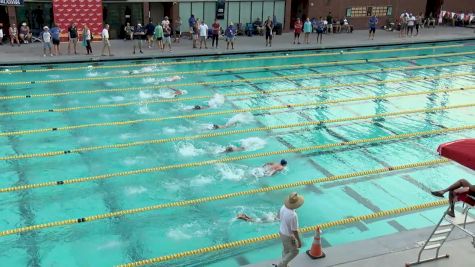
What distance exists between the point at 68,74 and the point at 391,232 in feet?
48.1

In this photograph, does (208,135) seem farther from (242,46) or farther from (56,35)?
(242,46)

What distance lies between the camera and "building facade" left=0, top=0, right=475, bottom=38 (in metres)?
24.5

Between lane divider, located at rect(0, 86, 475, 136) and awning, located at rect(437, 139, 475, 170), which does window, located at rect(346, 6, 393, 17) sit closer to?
lane divider, located at rect(0, 86, 475, 136)

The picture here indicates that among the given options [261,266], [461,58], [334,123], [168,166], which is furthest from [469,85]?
[261,266]

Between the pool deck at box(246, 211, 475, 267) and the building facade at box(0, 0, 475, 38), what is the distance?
20615 millimetres

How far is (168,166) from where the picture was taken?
1150 cm

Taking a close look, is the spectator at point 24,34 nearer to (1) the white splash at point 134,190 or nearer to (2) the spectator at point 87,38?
(2) the spectator at point 87,38

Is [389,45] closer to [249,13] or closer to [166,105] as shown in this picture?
[249,13]

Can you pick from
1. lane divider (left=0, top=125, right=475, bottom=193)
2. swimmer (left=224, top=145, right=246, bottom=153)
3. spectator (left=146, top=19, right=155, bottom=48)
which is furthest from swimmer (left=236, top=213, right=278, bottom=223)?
spectator (left=146, top=19, right=155, bottom=48)

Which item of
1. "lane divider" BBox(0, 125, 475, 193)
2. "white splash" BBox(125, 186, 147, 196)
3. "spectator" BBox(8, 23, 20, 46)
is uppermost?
"spectator" BBox(8, 23, 20, 46)

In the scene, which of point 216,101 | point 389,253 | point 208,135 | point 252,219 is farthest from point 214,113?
point 389,253

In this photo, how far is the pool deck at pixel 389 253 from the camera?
24.1 feet

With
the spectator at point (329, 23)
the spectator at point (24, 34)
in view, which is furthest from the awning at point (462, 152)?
the spectator at point (329, 23)

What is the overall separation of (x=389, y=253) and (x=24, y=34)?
2157 centimetres
